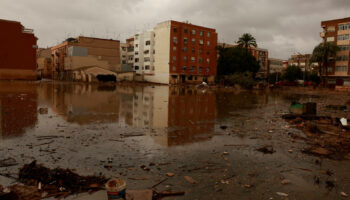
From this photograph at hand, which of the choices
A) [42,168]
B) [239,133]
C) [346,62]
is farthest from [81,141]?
[346,62]

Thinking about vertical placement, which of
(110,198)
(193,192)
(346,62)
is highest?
(346,62)

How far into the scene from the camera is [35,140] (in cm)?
755

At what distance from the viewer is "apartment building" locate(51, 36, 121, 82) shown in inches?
2596

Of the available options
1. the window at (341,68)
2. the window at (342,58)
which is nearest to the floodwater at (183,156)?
the window at (341,68)

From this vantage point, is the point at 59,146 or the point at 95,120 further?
the point at 95,120

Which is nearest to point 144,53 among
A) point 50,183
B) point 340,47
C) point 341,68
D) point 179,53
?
point 179,53

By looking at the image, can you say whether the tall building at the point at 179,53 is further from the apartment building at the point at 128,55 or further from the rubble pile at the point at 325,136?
the rubble pile at the point at 325,136

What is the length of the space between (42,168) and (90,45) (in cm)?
7651

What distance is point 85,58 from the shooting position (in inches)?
2825

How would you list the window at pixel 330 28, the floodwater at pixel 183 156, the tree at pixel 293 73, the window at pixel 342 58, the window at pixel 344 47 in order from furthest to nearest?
1. the tree at pixel 293 73
2. the window at pixel 330 28
3. the window at pixel 342 58
4. the window at pixel 344 47
5. the floodwater at pixel 183 156

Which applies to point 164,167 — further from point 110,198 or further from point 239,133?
point 239,133

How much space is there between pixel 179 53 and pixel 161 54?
5.99 m

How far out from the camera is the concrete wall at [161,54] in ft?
224

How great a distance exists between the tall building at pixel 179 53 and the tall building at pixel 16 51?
33.2 m
